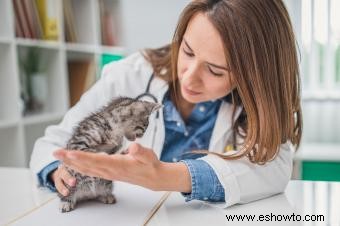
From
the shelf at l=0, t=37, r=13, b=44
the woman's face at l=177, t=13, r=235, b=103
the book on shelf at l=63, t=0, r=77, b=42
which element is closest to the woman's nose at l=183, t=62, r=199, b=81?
the woman's face at l=177, t=13, r=235, b=103

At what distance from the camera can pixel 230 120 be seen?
0.56 metres

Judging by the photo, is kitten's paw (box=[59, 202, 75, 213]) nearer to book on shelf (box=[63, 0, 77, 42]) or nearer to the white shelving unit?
the white shelving unit

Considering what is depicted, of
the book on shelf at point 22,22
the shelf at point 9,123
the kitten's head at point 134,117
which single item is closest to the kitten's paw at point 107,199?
the kitten's head at point 134,117

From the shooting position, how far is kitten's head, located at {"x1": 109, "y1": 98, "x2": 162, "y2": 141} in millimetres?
350

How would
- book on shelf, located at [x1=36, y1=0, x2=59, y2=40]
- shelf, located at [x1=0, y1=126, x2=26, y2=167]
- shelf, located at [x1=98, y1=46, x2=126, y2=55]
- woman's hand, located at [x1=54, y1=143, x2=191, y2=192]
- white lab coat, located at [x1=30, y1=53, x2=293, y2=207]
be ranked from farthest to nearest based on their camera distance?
book on shelf, located at [x1=36, y1=0, x2=59, y2=40], shelf, located at [x1=0, y1=126, x2=26, y2=167], shelf, located at [x1=98, y1=46, x2=126, y2=55], white lab coat, located at [x1=30, y1=53, x2=293, y2=207], woman's hand, located at [x1=54, y1=143, x2=191, y2=192]

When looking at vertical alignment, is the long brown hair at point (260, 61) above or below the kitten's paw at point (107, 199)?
above

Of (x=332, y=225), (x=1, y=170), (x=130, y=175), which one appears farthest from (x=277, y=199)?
(x=1, y=170)

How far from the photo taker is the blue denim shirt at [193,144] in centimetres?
43

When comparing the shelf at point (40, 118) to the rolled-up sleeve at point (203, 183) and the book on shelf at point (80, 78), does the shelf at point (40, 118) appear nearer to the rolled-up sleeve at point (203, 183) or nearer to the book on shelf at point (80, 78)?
the book on shelf at point (80, 78)

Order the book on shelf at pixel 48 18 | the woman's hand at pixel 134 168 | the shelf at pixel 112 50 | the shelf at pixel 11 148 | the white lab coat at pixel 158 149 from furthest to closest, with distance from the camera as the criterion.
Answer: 1. the book on shelf at pixel 48 18
2. the shelf at pixel 11 148
3. the shelf at pixel 112 50
4. the white lab coat at pixel 158 149
5. the woman's hand at pixel 134 168

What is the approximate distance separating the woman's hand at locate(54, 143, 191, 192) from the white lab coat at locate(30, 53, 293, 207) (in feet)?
0.10

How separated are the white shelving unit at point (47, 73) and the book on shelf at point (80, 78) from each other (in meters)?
0.01

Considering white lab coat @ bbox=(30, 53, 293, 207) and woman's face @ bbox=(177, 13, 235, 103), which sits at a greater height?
woman's face @ bbox=(177, 13, 235, 103)

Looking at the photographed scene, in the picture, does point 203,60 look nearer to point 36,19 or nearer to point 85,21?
point 85,21
